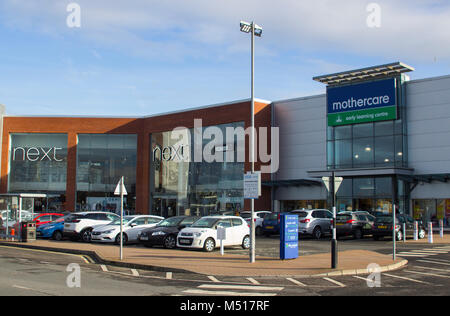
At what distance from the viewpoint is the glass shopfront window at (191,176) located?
143 feet

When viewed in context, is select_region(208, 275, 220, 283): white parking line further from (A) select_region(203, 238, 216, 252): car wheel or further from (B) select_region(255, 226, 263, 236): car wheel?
(B) select_region(255, 226, 263, 236): car wheel

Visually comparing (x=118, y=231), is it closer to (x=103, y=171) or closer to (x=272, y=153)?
(x=272, y=153)

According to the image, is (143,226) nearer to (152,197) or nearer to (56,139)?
(152,197)

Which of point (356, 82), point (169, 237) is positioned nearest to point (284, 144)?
point (356, 82)

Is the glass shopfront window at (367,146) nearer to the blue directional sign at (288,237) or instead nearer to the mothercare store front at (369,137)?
the mothercare store front at (369,137)

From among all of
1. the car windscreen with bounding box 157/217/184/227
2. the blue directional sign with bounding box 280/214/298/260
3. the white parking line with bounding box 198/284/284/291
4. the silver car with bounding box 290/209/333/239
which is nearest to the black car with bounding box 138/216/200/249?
the car windscreen with bounding box 157/217/184/227

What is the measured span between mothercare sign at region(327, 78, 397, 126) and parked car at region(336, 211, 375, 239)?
10.7 m

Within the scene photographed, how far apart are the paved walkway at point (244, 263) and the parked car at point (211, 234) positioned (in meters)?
0.63

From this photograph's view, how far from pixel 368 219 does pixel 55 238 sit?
57.3 ft

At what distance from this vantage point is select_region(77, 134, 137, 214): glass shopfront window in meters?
51.5

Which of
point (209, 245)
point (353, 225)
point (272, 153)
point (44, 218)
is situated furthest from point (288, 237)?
point (272, 153)

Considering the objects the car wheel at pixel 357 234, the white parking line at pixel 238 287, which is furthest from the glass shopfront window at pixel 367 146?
the white parking line at pixel 238 287

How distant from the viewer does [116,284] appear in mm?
12086

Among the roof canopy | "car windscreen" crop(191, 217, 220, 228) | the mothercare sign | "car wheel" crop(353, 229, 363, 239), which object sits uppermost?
the roof canopy
